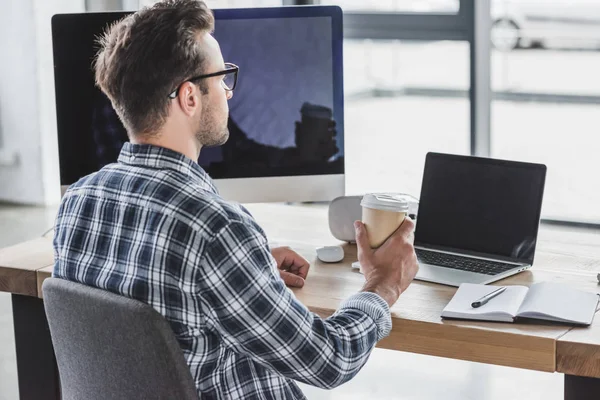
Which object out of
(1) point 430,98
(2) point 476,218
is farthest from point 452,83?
(2) point 476,218

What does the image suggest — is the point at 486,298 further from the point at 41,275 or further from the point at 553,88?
the point at 553,88

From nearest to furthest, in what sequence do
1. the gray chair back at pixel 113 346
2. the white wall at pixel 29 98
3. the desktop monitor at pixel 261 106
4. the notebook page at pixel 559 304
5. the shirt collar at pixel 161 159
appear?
the gray chair back at pixel 113 346
the shirt collar at pixel 161 159
the notebook page at pixel 559 304
the desktop monitor at pixel 261 106
the white wall at pixel 29 98

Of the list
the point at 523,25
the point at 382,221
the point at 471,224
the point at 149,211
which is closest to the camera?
the point at 149,211

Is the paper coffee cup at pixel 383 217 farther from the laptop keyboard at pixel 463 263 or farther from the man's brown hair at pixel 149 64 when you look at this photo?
the man's brown hair at pixel 149 64

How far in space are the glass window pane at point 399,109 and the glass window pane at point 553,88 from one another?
0.17 metres

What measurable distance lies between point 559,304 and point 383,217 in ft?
1.13

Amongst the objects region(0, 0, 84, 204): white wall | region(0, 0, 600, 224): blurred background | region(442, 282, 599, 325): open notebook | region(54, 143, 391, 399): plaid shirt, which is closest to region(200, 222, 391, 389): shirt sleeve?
region(54, 143, 391, 399): plaid shirt

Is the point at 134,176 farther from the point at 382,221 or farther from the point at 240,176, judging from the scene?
the point at 240,176

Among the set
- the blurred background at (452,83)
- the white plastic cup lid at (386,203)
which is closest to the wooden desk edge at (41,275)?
the white plastic cup lid at (386,203)

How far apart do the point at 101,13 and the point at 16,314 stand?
0.68 metres

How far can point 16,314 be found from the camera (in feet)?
6.64

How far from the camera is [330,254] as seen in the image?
1.97 m

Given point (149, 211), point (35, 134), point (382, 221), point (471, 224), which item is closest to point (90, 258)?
point (149, 211)

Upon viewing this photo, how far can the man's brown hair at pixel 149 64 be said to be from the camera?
4.71 feet
